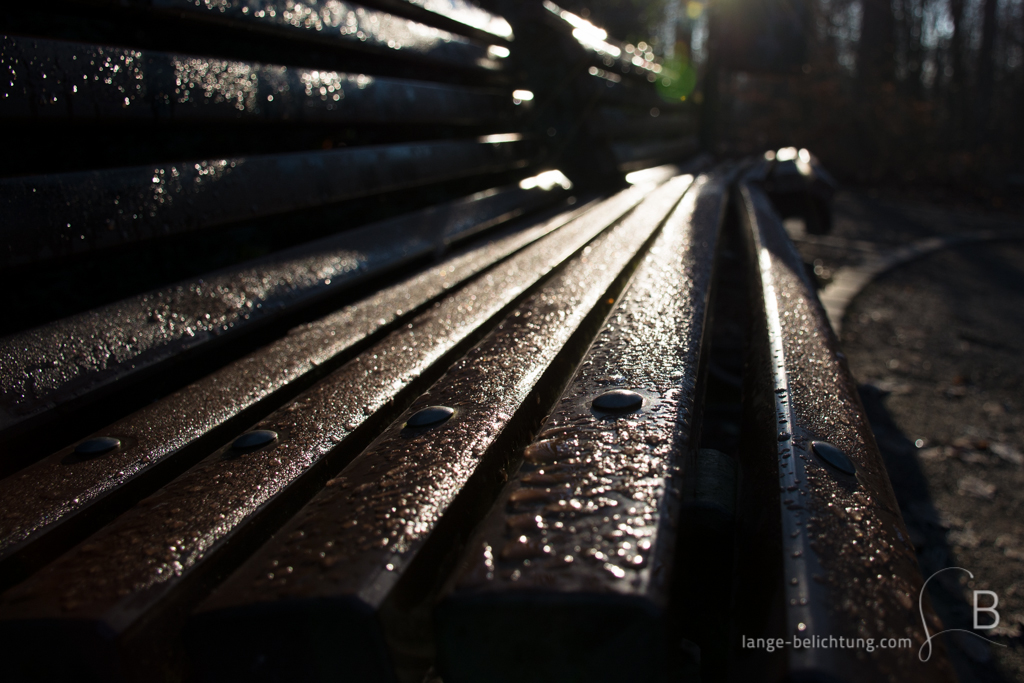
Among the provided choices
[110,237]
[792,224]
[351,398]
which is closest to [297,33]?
[110,237]

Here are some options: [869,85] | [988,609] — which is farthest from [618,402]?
[869,85]

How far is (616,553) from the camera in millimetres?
419

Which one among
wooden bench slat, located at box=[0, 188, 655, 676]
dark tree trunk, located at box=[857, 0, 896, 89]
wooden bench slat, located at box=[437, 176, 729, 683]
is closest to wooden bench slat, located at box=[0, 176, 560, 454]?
wooden bench slat, located at box=[0, 188, 655, 676]

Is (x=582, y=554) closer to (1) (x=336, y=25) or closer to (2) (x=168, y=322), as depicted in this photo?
(2) (x=168, y=322)

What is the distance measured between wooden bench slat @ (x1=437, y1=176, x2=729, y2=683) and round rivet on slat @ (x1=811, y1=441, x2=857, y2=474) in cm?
12

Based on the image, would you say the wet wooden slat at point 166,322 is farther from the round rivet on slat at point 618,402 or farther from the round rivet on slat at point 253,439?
the round rivet on slat at point 618,402

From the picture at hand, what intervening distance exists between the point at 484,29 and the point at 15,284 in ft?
5.87

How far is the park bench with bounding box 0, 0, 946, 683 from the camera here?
41cm

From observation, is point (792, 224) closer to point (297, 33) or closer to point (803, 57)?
point (803, 57)

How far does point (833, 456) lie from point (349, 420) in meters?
0.49

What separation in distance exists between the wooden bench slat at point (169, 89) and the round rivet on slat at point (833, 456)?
3.19 ft

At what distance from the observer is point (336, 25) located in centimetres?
134

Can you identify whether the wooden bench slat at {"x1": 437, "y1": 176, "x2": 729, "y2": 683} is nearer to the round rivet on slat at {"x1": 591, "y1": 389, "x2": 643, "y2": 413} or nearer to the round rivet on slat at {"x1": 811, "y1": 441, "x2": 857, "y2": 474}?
the round rivet on slat at {"x1": 591, "y1": 389, "x2": 643, "y2": 413}

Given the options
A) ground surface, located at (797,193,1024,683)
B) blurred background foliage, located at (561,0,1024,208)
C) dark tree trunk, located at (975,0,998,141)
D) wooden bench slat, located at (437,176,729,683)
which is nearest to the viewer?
wooden bench slat, located at (437,176,729,683)
